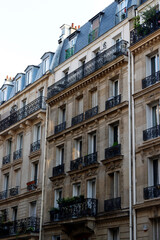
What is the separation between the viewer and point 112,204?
25.5 m

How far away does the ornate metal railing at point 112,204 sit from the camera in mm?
25141

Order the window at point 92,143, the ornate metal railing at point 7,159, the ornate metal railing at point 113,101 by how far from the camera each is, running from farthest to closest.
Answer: the ornate metal railing at point 7,159, the window at point 92,143, the ornate metal railing at point 113,101

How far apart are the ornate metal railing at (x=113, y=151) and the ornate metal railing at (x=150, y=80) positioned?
382 centimetres

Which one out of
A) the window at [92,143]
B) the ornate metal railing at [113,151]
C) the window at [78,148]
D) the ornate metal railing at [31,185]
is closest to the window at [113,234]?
the ornate metal railing at [113,151]

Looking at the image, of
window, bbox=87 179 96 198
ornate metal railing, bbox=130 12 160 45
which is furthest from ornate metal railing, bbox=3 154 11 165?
ornate metal railing, bbox=130 12 160 45

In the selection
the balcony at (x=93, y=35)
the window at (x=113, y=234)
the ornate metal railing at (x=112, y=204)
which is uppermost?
the balcony at (x=93, y=35)

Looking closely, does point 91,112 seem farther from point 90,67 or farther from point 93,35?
point 93,35

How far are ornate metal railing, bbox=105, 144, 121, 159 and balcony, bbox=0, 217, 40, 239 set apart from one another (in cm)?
830

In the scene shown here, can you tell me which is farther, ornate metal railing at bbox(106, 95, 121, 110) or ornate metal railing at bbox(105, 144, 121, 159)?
ornate metal railing at bbox(106, 95, 121, 110)

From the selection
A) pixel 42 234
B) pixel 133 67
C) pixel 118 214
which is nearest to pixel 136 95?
pixel 133 67

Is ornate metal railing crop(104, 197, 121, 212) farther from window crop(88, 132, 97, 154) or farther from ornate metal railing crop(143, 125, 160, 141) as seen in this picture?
window crop(88, 132, 97, 154)

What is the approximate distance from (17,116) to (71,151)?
9.74 metres

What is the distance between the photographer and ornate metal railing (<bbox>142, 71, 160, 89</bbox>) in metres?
25.1

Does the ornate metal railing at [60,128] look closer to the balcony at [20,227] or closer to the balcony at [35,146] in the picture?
the balcony at [35,146]
